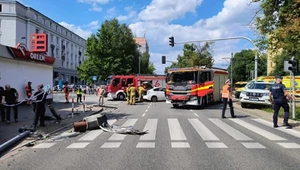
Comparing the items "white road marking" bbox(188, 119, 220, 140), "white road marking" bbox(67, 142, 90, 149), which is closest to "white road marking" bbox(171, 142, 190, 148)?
"white road marking" bbox(188, 119, 220, 140)

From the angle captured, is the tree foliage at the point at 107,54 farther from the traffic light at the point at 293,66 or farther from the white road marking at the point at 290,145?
the white road marking at the point at 290,145

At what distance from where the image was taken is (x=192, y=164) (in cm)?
636

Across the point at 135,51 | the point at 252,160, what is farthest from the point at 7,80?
the point at 135,51

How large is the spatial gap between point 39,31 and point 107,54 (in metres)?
29.5

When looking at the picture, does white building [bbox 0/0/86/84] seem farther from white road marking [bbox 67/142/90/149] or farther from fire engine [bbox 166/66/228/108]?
white road marking [bbox 67/142/90/149]

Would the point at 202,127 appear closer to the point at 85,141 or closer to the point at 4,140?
the point at 85,141

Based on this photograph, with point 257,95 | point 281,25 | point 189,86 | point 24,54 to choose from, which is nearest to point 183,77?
point 189,86

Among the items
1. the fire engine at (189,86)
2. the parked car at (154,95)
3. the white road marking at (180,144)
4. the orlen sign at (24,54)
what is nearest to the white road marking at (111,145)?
the white road marking at (180,144)

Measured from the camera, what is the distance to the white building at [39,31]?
218 ft

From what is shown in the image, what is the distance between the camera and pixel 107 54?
55.5 metres

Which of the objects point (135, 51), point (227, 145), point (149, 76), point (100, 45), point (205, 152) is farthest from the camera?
point (135, 51)

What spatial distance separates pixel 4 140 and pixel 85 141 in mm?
2321

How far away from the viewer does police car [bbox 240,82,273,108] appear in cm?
2005

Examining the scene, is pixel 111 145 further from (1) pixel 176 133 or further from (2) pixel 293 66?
(2) pixel 293 66
